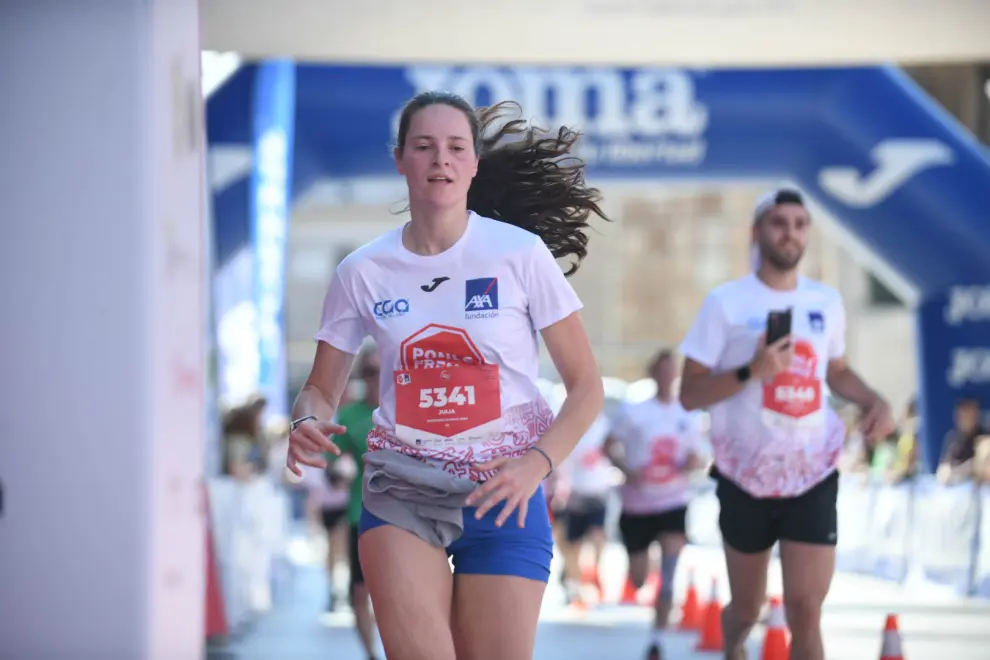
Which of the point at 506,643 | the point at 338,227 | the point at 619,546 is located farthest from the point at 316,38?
the point at 338,227

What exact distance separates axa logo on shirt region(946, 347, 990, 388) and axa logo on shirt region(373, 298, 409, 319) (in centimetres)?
1032

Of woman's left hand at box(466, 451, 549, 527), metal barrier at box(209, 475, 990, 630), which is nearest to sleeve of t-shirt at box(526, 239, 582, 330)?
woman's left hand at box(466, 451, 549, 527)

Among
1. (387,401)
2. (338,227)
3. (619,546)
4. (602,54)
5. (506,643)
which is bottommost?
(619,546)

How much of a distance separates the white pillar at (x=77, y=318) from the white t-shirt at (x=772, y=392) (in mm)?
2578

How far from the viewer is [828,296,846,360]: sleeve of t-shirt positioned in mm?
6055

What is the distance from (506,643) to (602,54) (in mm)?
6774

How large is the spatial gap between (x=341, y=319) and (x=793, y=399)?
2.35 meters

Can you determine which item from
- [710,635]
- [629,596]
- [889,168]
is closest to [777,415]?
[710,635]

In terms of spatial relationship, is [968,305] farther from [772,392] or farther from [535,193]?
[535,193]

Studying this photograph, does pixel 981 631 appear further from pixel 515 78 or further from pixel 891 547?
pixel 515 78

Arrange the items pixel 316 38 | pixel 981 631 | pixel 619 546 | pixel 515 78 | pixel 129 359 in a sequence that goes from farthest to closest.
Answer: pixel 619 546, pixel 515 78, pixel 981 631, pixel 316 38, pixel 129 359

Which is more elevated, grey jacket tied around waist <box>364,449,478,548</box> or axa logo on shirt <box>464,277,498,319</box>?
axa logo on shirt <box>464,277,498,319</box>

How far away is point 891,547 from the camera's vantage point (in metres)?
14.9

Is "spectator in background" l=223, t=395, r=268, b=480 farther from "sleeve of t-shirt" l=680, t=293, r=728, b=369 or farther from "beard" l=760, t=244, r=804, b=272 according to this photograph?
"beard" l=760, t=244, r=804, b=272
